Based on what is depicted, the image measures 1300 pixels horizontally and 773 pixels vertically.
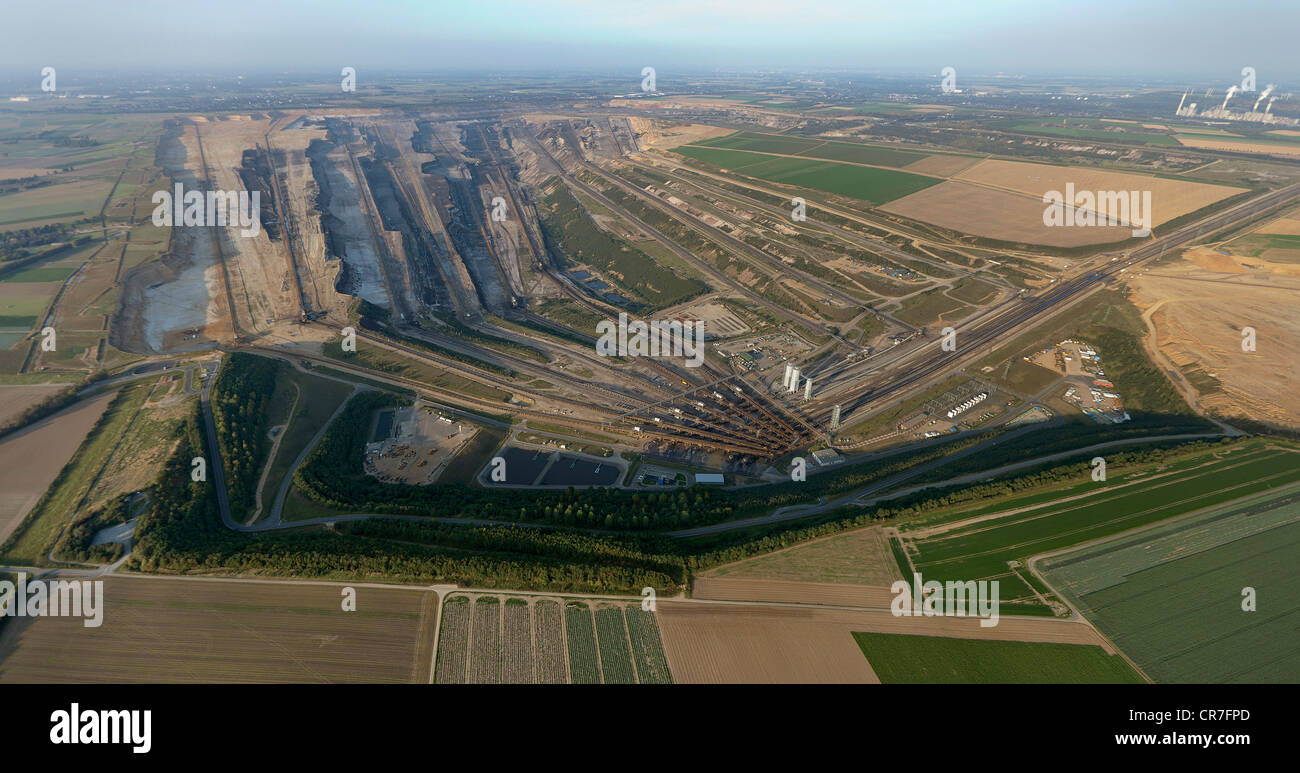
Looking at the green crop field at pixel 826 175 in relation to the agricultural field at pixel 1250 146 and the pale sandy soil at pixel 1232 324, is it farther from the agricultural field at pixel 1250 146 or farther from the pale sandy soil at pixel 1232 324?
the agricultural field at pixel 1250 146

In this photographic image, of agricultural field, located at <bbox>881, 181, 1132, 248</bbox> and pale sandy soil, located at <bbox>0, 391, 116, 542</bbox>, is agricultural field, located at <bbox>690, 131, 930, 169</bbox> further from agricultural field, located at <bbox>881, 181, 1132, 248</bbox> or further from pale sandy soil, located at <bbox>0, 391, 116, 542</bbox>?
pale sandy soil, located at <bbox>0, 391, 116, 542</bbox>

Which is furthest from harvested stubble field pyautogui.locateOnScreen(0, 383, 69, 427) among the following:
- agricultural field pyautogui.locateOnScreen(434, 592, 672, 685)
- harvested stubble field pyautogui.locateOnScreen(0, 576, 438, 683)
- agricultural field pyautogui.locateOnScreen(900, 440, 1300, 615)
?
agricultural field pyautogui.locateOnScreen(900, 440, 1300, 615)

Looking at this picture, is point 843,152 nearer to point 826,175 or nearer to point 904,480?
point 826,175

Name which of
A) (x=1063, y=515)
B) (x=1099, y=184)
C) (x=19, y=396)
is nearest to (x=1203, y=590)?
(x=1063, y=515)

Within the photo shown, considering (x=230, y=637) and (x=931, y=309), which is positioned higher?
(x=931, y=309)

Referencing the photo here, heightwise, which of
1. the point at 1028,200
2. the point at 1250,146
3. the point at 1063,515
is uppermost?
the point at 1250,146

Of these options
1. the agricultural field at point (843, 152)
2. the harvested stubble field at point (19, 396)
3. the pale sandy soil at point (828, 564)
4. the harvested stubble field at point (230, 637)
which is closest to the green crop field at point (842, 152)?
the agricultural field at point (843, 152)

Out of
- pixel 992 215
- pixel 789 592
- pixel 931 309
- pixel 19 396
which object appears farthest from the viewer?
pixel 992 215

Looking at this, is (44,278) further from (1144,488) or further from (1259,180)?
(1259,180)
